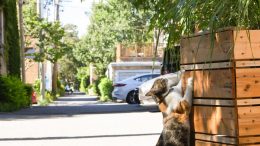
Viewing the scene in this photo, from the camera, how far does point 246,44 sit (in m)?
5.04

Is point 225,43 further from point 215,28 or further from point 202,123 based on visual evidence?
point 202,123

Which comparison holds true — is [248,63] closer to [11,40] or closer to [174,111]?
[174,111]

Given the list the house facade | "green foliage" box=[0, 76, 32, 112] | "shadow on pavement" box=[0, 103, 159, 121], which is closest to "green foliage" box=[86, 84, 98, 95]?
the house facade

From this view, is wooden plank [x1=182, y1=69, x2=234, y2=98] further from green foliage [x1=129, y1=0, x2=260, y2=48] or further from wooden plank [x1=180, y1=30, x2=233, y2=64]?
green foliage [x1=129, y1=0, x2=260, y2=48]

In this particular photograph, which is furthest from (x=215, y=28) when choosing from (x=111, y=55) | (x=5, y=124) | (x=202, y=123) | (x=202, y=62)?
(x=111, y=55)

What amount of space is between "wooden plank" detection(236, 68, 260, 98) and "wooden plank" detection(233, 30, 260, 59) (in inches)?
5.4

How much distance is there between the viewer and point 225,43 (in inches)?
198

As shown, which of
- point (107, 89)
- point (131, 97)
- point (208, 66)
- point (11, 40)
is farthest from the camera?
point (107, 89)

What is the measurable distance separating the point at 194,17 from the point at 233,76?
643 millimetres

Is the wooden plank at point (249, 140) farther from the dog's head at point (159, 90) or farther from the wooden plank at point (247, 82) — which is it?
the dog's head at point (159, 90)

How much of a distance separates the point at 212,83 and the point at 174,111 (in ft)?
2.25

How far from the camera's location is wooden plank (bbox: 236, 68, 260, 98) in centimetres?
501

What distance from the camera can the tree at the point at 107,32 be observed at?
51.9 m

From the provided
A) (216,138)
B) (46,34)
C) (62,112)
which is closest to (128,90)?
(62,112)
